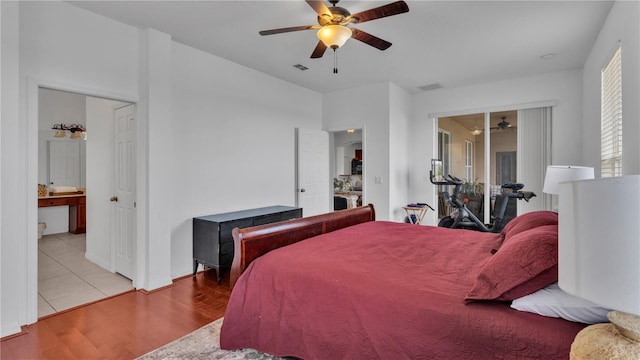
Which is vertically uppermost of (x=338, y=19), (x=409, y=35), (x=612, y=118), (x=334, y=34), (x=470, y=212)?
(x=409, y=35)

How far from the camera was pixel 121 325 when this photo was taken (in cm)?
254

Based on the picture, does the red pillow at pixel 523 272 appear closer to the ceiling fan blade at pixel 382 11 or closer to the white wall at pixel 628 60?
the white wall at pixel 628 60

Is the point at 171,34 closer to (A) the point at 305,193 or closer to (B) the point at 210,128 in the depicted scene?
(B) the point at 210,128

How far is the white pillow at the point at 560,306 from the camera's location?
115 cm

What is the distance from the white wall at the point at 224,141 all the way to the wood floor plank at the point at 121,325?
0.70 metres

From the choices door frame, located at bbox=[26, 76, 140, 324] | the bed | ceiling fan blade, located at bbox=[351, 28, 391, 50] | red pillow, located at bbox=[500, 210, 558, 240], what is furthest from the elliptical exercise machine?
door frame, located at bbox=[26, 76, 140, 324]

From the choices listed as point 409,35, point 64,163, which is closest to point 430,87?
point 409,35

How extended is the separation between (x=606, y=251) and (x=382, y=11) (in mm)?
2165

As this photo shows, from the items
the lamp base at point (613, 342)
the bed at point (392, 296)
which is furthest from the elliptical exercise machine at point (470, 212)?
the lamp base at point (613, 342)

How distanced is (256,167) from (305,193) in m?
1.13

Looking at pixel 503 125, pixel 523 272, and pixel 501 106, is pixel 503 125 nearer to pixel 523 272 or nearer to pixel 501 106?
pixel 501 106

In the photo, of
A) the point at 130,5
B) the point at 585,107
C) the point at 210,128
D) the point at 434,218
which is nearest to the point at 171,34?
the point at 130,5

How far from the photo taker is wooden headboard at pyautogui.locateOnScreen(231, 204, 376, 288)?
2051mm

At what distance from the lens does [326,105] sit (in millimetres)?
5988
